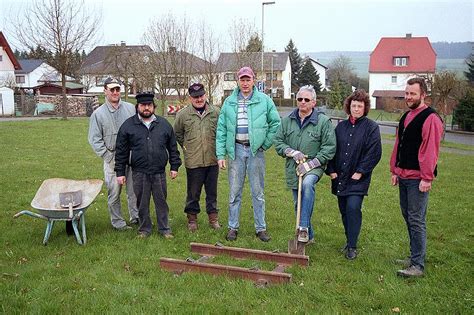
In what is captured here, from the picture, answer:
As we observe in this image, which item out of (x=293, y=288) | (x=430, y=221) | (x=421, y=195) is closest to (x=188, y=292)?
(x=293, y=288)

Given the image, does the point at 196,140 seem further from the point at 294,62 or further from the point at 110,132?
the point at 294,62

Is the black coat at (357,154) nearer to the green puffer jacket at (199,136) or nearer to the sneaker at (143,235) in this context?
the green puffer jacket at (199,136)

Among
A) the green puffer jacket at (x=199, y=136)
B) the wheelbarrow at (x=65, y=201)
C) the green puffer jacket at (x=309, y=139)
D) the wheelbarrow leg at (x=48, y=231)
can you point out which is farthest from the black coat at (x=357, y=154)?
the wheelbarrow leg at (x=48, y=231)

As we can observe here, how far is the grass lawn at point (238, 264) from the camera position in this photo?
15.4 feet

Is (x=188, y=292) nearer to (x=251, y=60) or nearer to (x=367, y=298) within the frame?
(x=367, y=298)

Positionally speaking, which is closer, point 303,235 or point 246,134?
point 303,235

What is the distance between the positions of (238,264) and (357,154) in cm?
194

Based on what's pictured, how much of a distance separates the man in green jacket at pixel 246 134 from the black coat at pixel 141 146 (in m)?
0.81

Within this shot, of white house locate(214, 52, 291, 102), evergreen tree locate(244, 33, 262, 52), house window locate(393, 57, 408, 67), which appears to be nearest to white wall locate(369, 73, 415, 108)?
house window locate(393, 57, 408, 67)

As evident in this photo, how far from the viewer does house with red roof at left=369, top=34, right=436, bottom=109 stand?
65875mm

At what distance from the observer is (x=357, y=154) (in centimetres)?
586

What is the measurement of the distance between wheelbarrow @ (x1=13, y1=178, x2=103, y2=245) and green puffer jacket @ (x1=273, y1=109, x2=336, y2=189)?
266cm

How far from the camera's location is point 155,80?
98.1 ft

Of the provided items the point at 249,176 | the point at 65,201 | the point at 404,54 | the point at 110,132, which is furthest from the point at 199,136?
the point at 404,54
